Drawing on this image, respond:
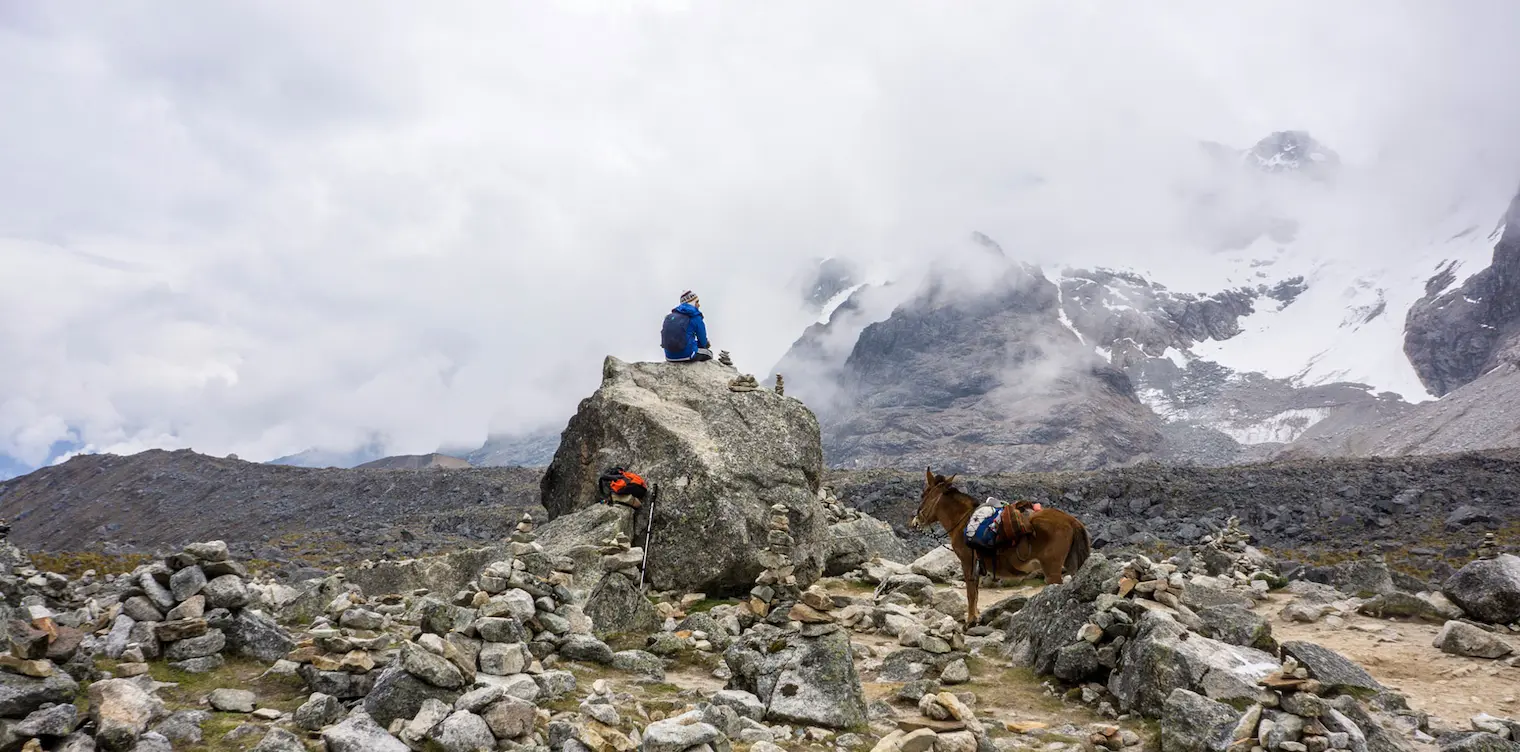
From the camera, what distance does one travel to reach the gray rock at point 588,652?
10469mm

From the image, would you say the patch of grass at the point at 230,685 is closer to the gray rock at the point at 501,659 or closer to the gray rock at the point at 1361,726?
the gray rock at the point at 501,659

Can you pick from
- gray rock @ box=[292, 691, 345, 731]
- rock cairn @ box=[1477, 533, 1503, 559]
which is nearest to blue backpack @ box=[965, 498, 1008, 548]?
gray rock @ box=[292, 691, 345, 731]

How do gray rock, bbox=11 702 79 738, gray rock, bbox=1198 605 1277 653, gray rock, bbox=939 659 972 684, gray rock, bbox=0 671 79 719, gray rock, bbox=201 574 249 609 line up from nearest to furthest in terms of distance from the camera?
gray rock, bbox=11 702 79 738, gray rock, bbox=0 671 79 719, gray rock, bbox=201 574 249 609, gray rock, bbox=1198 605 1277 653, gray rock, bbox=939 659 972 684

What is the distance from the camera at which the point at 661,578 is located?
638 inches

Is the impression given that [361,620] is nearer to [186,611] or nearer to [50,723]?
[186,611]

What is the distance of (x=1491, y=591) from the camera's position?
13375mm

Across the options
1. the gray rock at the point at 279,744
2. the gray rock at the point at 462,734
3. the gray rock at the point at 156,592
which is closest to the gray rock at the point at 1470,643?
the gray rock at the point at 462,734

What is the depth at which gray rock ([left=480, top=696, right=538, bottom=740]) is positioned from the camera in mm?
6902

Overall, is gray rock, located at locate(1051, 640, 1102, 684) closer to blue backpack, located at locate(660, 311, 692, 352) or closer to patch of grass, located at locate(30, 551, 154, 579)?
blue backpack, located at locate(660, 311, 692, 352)

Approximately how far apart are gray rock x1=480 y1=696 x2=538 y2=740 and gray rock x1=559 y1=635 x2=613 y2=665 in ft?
11.2

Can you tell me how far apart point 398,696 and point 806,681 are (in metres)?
4.22

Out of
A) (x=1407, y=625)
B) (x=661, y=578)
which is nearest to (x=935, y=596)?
(x=661, y=578)

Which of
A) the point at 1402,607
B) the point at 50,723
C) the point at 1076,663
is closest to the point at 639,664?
the point at 1076,663

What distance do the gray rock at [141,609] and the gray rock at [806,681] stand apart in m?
6.62
